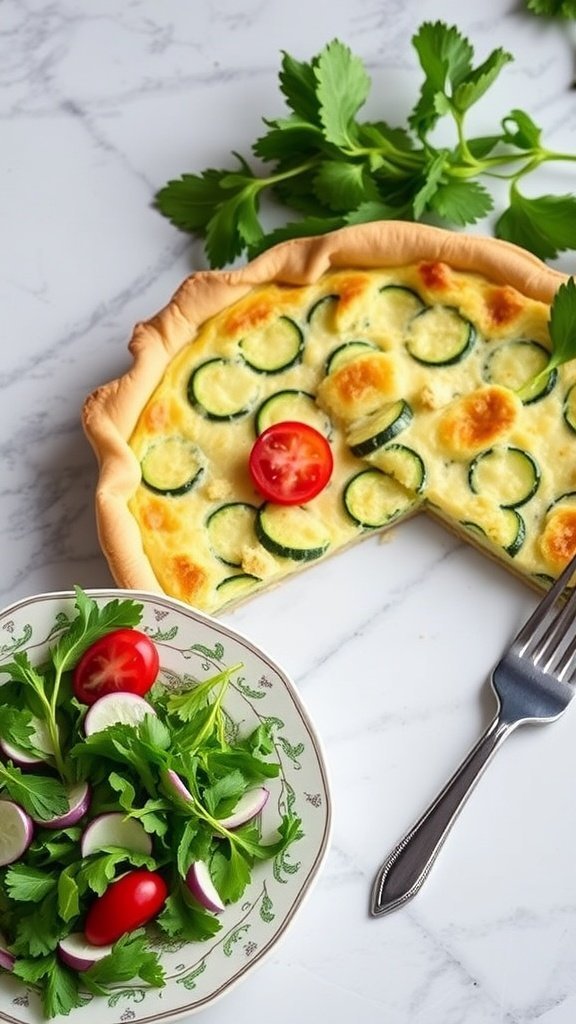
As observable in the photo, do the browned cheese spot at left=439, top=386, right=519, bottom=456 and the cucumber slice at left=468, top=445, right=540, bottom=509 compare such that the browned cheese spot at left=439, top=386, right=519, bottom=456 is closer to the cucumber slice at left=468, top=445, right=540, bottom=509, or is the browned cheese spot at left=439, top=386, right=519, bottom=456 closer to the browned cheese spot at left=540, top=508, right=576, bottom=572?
the cucumber slice at left=468, top=445, right=540, bottom=509

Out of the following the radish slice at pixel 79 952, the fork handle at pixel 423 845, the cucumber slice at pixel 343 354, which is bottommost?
the fork handle at pixel 423 845

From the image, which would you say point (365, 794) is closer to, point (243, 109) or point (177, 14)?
point (243, 109)

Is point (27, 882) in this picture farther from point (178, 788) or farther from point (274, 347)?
point (274, 347)

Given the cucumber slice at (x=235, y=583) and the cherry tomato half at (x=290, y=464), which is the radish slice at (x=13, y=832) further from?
the cherry tomato half at (x=290, y=464)

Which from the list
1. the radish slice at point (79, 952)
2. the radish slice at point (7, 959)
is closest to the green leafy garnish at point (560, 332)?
the radish slice at point (79, 952)

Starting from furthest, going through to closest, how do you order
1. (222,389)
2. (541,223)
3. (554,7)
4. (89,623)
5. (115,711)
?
(554,7), (541,223), (222,389), (89,623), (115,711)

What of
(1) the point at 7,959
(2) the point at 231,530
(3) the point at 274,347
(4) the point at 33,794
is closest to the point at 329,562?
(2) the point at 231,530
